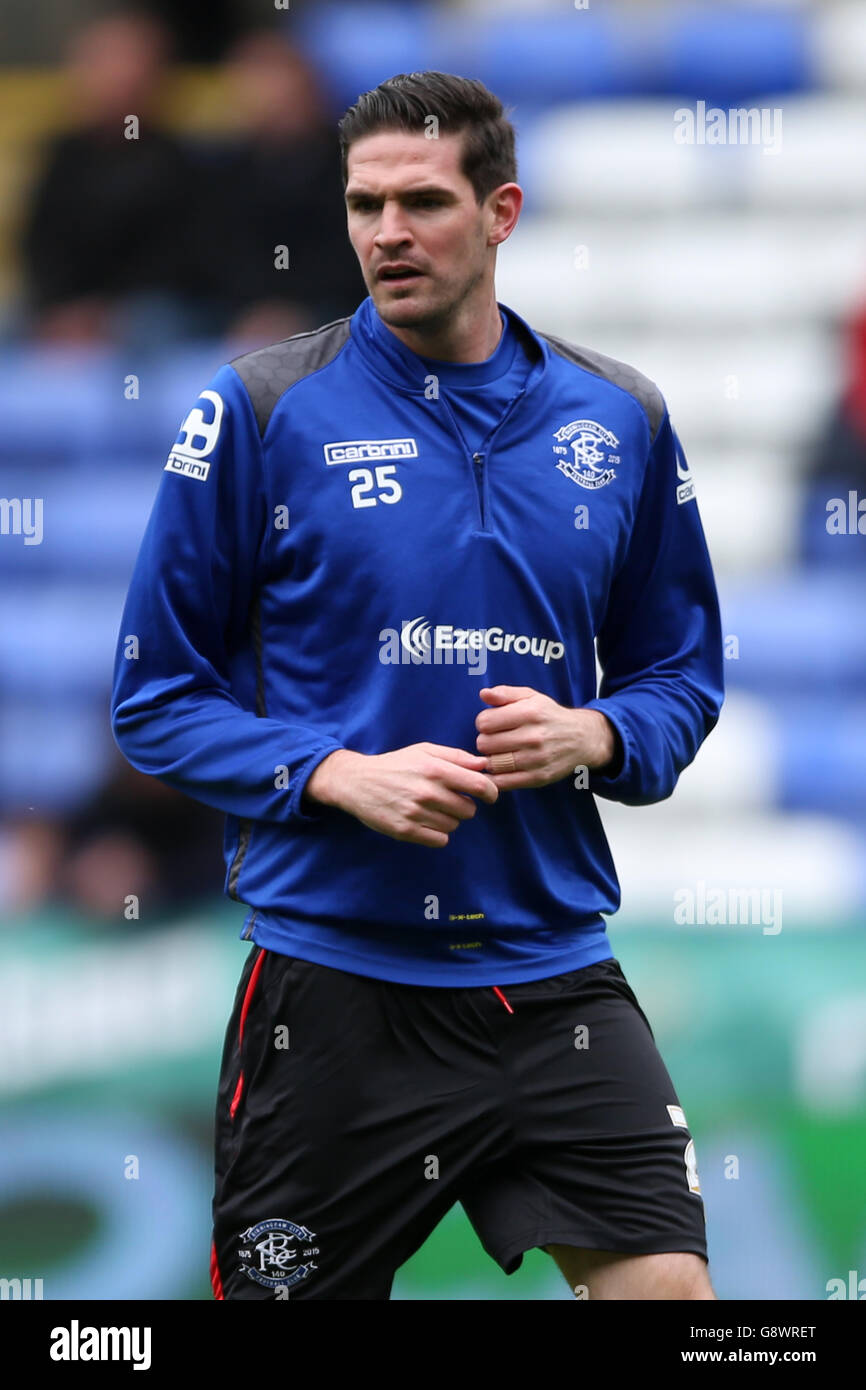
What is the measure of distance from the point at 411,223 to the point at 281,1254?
114 cm

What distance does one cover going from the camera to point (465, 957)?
1931 millimetres

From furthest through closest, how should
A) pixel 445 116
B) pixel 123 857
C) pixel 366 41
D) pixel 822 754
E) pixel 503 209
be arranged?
pixel 366 41
pixel 822 754
pixel 123 857
pixel 503 209
pixel 445 116

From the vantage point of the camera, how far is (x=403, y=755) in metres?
1.80

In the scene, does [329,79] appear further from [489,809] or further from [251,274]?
[489,809]

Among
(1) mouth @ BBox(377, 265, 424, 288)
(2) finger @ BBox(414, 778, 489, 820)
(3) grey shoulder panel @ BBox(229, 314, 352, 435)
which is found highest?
(1) mouth @ BBox(377, 265, 424, 288)

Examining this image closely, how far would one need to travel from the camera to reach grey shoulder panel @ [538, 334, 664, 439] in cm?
215

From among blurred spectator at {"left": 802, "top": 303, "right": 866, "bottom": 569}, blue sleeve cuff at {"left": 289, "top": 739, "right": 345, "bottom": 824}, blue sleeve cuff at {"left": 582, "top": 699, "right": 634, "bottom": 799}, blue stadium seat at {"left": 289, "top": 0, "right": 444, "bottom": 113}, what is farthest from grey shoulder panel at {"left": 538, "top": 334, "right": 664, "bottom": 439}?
blue stadium seat at {"left": 289, "top": 0, "right": 444, "bottom": 113}

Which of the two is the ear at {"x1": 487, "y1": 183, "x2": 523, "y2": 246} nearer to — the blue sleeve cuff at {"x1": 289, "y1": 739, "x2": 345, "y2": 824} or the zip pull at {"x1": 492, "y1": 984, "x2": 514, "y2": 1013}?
the blue sleeve cuff at {"x1": 289, "y1": 739, "x2": 345, "y2": 824}

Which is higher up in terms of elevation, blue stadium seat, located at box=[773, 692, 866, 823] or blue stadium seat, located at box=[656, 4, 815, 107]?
blue stadium seat, located at box=[656, 4, 815, 107]

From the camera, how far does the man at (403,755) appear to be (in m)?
1.88

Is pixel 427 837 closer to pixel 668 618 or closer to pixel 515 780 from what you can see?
pixel 515 780

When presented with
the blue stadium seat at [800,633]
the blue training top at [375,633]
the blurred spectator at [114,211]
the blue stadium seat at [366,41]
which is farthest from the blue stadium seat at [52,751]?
the blue training top at [375,633]

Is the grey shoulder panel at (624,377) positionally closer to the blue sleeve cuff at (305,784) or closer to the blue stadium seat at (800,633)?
the blue sleeve cuff at (305,784)

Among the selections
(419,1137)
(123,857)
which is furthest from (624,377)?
(123,857)
